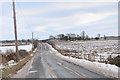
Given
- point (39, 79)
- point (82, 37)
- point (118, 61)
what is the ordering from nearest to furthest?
point (39, 79), point (118, 61), point (82, 37)

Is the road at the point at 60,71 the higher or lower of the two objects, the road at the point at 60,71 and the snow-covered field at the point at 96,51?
the higher

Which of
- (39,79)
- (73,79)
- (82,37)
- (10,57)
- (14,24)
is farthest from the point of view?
(82,37)

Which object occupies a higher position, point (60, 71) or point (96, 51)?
point (60, 71)

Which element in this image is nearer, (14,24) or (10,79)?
(10,79)

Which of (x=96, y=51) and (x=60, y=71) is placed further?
(x=96, y=51)

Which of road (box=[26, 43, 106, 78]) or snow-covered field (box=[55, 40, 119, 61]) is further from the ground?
road (box=[26, 43, 106, 78])

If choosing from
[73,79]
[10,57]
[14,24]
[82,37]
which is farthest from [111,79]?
[82,37]

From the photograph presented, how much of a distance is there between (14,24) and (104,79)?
61.6 feet

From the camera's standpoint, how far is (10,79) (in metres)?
11.1

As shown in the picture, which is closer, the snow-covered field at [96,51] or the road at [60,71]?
the road at [60,71]

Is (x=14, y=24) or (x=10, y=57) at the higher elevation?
(x=14, y=24)

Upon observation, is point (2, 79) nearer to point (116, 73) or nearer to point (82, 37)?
point (116, 73)

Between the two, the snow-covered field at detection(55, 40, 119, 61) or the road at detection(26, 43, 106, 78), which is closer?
the road at detection(26, 43, 106, 78)

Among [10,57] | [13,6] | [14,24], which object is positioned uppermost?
[13,6]
